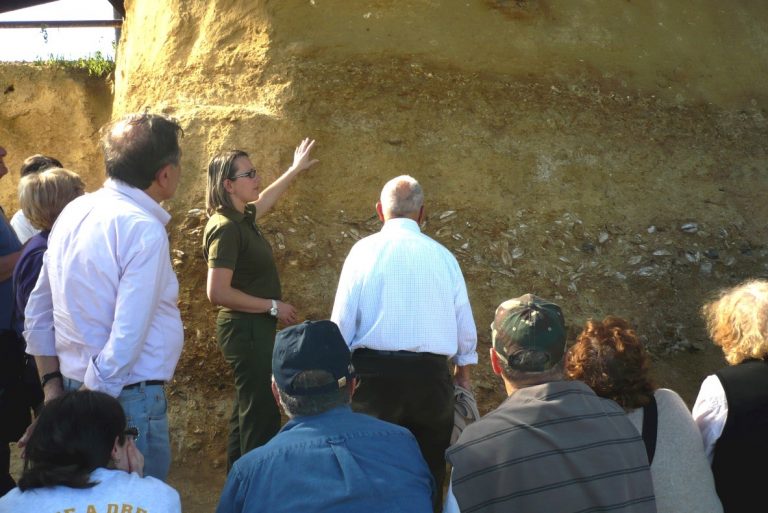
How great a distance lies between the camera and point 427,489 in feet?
8.36

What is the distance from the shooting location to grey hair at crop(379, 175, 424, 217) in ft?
13.4

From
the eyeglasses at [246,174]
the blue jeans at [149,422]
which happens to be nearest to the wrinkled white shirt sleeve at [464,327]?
the eyeglasses at [246,174]

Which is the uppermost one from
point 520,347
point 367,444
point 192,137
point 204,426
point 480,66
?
point 480,66

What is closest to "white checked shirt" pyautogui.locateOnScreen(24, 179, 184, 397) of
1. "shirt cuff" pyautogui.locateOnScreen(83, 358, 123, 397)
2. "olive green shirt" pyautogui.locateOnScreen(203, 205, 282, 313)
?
"shirt cuff" pyautogui.locateOnScreen(83, 358, 123, 397)

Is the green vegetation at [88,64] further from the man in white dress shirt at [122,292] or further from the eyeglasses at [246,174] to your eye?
the man in white dress shirt at [122,292]

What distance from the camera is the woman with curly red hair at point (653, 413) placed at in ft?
9.77

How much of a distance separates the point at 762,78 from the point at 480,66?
253 cm

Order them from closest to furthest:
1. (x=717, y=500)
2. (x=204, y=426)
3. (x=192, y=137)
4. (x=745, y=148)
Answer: (x=717, y=500) → (x=204, y=426) → (x=192, y=137) → (x=745, y=148)

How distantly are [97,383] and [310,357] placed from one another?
92cm

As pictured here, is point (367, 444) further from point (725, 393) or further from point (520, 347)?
point (725, 393)

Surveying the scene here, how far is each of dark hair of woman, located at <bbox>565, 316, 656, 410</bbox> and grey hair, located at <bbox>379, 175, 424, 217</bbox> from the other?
1.19m

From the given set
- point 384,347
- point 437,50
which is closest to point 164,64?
point 437,50

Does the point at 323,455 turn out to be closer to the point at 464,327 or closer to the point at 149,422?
the point at 149,422

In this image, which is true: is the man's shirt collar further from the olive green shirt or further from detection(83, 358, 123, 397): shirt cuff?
the olive green shirt
